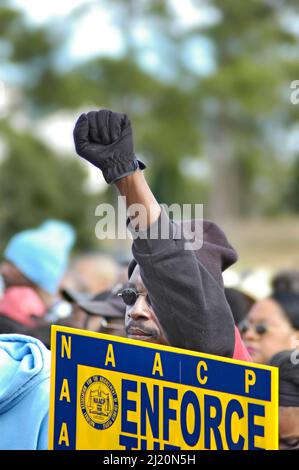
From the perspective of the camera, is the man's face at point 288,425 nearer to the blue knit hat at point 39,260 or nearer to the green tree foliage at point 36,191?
the blue knit hat at point 39,260

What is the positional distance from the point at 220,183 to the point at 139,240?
2476cm

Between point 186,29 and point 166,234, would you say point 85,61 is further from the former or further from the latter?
point 166,234

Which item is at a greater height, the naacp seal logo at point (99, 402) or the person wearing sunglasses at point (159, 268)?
the person wearing sunglasses at point (159, 268)

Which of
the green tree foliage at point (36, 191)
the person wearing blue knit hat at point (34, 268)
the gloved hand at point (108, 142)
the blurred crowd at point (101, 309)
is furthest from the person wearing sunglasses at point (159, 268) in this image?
the green tree foliage at point (36, 191)

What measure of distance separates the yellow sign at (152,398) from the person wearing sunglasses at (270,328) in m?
1.80

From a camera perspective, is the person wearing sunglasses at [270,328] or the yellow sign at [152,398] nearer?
the yellow sign at [152,398]

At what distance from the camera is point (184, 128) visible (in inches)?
Answer: 918

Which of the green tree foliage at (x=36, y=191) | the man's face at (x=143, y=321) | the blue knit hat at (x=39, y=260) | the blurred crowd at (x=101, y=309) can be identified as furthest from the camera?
the green tree foliage at (x=36, y=191)

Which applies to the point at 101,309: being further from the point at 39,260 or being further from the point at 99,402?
the point at 99,402

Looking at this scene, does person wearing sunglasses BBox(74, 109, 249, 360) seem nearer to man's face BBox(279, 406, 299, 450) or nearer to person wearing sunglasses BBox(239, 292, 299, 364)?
man's face BBox(279, 406, 299, 450)

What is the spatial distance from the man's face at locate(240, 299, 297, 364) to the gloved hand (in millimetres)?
1907

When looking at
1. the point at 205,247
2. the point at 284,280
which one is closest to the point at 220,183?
the point at 284,280

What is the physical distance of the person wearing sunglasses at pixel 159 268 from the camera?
2.19 m

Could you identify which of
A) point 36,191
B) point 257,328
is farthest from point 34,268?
point 36,191
